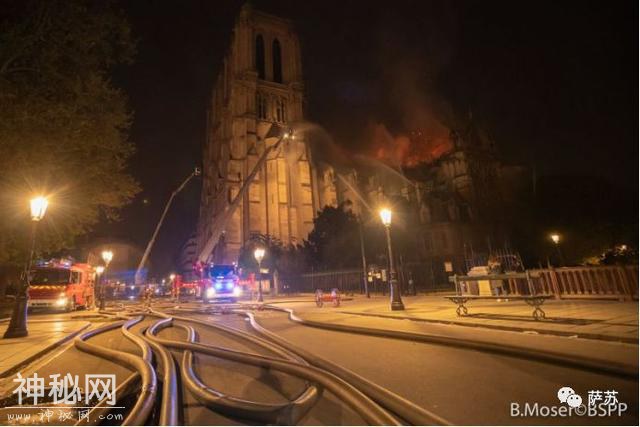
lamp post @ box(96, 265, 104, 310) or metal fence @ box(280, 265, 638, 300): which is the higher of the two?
lamp post @ box(96, 265, 104, 310)

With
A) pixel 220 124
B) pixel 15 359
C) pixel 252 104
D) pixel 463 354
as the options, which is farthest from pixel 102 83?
pixel 220 124

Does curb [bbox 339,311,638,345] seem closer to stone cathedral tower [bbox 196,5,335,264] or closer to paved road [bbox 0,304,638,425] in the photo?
paved road [bbox 0,304,638,425]

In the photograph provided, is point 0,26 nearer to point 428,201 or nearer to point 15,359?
point 15,359

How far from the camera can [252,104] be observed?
5431 cm

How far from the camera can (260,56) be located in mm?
63719

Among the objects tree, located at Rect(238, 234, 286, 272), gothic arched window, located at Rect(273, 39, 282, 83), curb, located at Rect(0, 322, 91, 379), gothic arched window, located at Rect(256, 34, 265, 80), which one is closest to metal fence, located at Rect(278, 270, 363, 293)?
tree, located at Rect(238, 234, 286, 272)

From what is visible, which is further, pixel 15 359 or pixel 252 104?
pixel 252 104

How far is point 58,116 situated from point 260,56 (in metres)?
60.6

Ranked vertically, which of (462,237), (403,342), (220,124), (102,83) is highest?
(220,124)

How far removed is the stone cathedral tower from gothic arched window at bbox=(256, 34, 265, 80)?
0.11 m

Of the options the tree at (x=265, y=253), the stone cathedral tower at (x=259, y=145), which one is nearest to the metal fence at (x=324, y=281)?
the tree at (x=265, y=253)

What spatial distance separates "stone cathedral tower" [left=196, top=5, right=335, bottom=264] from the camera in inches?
1925

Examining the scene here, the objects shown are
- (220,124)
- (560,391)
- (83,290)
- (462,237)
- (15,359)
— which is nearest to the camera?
(560,391)

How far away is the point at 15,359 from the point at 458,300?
9893mm
